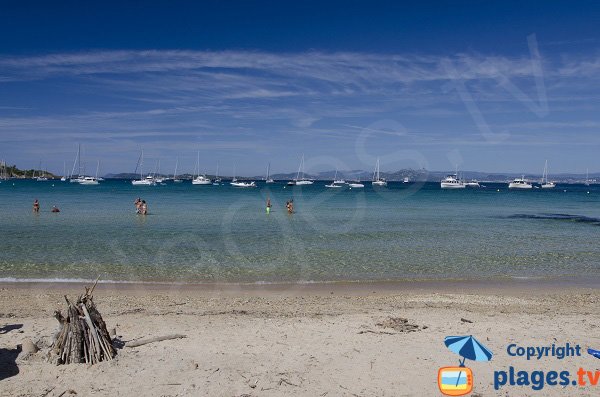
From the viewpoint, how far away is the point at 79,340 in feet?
29.7

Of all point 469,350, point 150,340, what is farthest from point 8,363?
point 469,350

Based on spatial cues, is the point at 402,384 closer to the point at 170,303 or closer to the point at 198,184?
the point at 170,303

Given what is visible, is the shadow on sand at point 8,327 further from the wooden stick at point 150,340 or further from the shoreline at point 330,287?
the shoreline at point 330,287

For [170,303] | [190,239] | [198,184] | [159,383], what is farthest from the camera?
[198,184]

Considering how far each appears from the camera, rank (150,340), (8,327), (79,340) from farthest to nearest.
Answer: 1. (8,327)
2. (150,340)
3. (79,340)

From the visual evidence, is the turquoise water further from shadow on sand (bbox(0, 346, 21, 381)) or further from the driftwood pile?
the driftwood pile

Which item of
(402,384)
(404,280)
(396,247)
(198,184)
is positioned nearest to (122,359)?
(402,384)

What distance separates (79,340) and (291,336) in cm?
430

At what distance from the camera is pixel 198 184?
7047 inches

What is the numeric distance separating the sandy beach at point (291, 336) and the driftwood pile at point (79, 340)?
239 millimetres

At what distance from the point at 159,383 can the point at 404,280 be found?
12237 mm

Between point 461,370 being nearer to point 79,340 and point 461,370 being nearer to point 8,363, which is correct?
point 79,340

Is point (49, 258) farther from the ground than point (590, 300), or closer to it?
closer to it

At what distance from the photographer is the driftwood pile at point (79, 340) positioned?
29.8 feet
